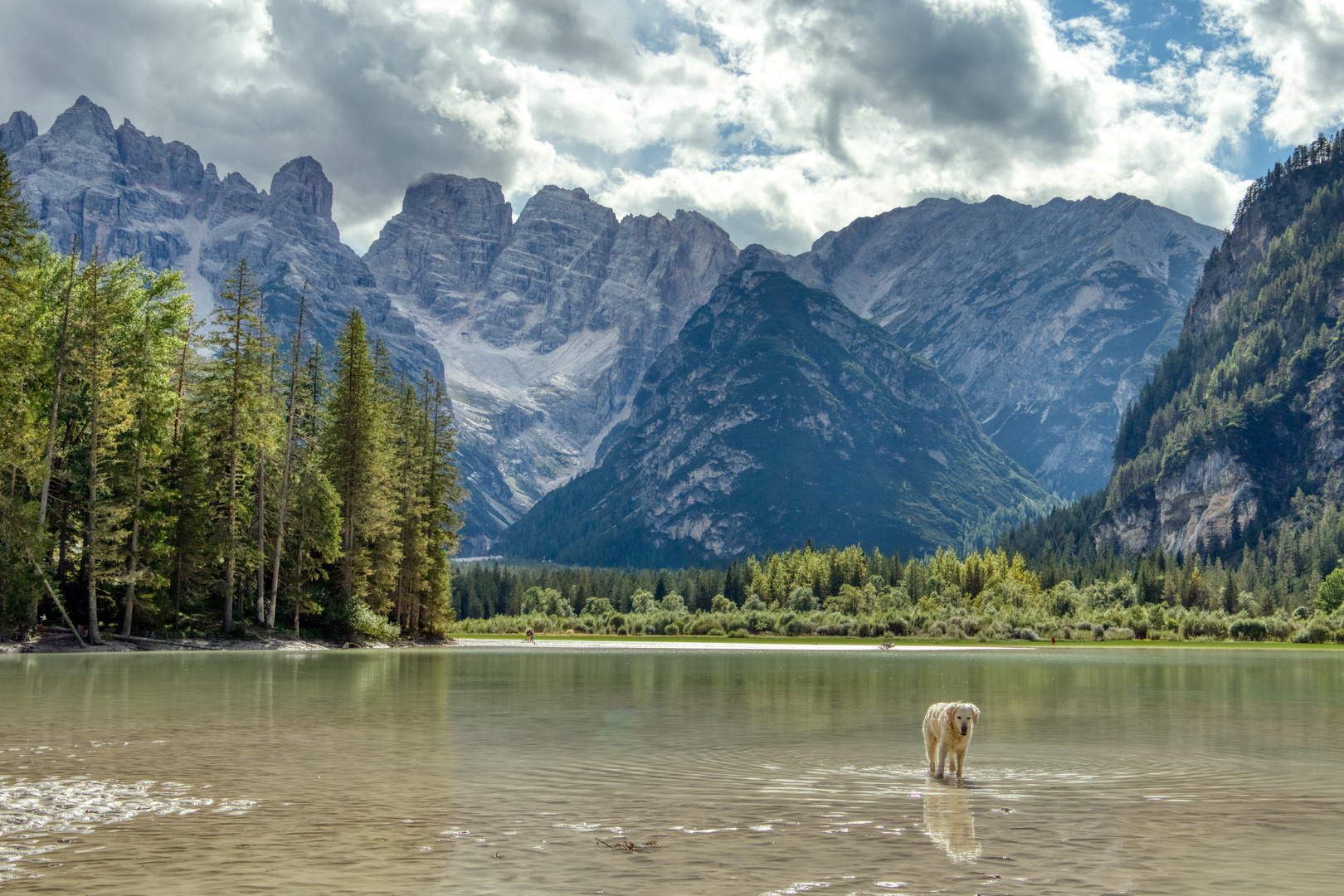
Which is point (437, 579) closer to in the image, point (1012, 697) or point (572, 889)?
point (1012, 697)

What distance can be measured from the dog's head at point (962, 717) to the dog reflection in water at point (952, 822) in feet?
4.45

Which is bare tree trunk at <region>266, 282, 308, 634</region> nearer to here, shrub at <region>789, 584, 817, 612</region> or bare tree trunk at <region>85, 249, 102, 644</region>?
bare tree trunk at <region>85, 249, 102, 644</region>

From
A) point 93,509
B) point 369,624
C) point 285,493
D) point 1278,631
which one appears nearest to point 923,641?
point 1278,631

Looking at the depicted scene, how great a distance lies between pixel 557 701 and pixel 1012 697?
18541mm

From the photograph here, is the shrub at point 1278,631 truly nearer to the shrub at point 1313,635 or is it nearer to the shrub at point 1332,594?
the shrub at point 1313,635

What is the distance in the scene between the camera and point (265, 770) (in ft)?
63.8

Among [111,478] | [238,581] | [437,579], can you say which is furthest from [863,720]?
[437,579]

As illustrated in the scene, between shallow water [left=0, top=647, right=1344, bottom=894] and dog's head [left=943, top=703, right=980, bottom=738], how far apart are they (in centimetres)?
112

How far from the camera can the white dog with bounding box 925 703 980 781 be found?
20.2 m

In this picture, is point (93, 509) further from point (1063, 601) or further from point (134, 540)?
point (1063, 601)

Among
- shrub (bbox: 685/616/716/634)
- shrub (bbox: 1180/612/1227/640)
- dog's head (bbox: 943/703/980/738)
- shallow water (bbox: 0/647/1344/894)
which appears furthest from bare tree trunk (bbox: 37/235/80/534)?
shrub (bbox: 1180/612/1227/640)

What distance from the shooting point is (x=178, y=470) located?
6850 centimetres

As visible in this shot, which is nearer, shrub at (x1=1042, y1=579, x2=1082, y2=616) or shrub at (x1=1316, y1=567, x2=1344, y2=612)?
shrub at (x1=1316, y1=567, x2=1344, y2=612)

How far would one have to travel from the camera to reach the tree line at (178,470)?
187 feet
